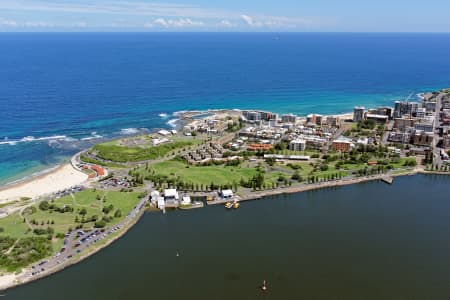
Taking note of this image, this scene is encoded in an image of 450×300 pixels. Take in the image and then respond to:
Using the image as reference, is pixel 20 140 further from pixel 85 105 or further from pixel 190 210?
pixel 190 210

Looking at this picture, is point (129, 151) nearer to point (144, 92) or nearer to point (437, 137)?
point (144, 92)

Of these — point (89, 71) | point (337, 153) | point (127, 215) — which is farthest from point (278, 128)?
point (89, 71)

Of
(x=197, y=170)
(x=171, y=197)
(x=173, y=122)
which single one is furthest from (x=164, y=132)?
(x=171, y=197)

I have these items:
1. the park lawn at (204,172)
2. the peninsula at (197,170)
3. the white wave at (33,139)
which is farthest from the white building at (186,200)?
the white wave at (33,139)

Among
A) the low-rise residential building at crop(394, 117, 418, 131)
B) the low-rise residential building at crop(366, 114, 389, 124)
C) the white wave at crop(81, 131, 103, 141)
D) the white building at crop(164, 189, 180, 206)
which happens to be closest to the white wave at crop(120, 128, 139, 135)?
the white wave at crop(81, 131, 103, 141)

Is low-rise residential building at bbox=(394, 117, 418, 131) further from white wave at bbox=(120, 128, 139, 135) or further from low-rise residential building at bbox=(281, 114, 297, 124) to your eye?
white wave at bbox=(120, 128, 139, 135)

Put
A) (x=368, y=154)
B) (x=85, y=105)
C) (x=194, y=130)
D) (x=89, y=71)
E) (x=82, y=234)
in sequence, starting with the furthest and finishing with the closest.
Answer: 1. (x=89, y=71)
2. (x=85, y=105)
3. (x=194, y=130)
4. (x=368, y=154)
5. (x=82, y=234)

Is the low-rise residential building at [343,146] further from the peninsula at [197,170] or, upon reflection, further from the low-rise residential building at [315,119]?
the low-rise residential building at [315,119]

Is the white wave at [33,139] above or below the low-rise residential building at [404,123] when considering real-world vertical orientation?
below
